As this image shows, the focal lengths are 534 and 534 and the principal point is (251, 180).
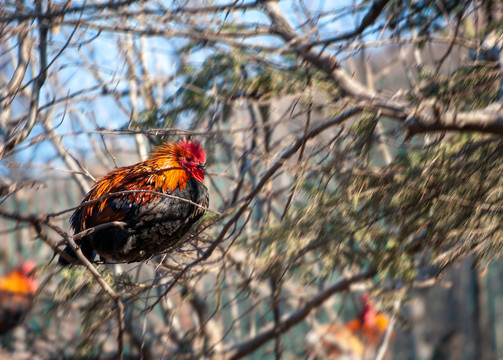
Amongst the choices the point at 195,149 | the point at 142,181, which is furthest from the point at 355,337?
the point at 142,181

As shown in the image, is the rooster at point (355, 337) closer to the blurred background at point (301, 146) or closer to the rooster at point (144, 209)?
the blurred background at point (301, 146)

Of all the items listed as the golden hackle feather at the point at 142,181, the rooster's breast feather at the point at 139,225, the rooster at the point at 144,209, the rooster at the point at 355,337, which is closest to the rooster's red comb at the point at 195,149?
the rooster at the point at 144,209

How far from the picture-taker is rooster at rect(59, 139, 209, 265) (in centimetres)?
313

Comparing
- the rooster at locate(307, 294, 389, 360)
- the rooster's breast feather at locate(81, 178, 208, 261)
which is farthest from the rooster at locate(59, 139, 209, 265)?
the rooster at locate(307, 294, 389, 360)

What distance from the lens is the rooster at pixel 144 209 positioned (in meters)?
3.13

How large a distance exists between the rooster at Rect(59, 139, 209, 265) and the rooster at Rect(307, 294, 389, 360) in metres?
3.88

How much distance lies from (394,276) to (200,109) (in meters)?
2.07

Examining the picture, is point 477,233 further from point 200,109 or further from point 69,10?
point 69,10

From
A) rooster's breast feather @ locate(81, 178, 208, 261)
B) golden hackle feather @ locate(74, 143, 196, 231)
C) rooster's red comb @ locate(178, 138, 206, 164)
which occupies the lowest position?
rooster's breast feather @ locate(81, 178, 208, 261)

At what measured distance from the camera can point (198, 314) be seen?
19.3ft

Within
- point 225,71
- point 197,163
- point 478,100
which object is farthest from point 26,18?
point 478,100

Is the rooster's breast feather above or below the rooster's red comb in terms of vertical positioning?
below

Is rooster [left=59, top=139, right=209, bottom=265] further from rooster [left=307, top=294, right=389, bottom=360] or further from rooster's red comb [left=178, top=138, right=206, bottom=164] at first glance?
rooster [left=307, top=294, right=389, bottom=360]

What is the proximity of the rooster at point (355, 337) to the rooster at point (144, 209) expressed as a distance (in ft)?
Result: 12.7
